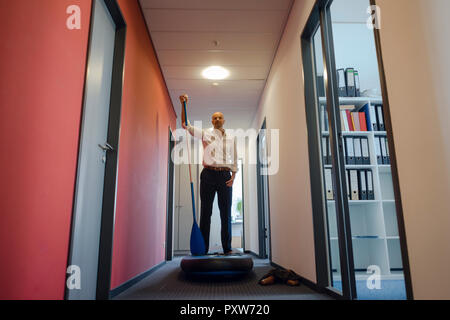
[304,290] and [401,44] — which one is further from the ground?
[401,44]

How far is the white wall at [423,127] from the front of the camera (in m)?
1.00

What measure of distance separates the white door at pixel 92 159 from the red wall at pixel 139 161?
200 mm

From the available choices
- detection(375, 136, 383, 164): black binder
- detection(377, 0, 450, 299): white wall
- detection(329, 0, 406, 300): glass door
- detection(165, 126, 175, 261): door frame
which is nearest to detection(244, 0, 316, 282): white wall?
detection(329, 0, 406, 300): glass door

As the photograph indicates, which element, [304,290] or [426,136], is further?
[304,290]

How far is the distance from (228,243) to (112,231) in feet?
5.13

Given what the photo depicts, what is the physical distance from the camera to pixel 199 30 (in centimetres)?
324

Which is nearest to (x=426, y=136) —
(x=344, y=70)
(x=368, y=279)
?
(x=368, y=279)

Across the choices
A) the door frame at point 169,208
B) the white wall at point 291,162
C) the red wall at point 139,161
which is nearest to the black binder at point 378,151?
the white wall at point 291,162

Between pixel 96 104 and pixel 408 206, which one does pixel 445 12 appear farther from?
pixel 96 104

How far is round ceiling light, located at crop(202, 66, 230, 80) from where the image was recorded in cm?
407

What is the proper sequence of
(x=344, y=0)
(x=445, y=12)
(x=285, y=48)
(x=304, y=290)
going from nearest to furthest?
1. (x=445, y=12)
2. (x=304, y=290)
3. (x=344, y=0)
4. (x=285, y=48)

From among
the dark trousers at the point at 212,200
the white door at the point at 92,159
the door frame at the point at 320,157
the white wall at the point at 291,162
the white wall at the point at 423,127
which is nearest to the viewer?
the white wall at the point at 423,127

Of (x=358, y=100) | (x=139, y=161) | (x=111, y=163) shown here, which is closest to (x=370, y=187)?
(x=358, y=100)

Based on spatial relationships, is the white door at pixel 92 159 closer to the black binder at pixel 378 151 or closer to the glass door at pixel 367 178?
the glass door at pixel 367 178
